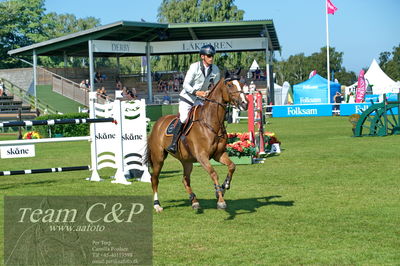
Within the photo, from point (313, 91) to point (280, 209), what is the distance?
176ft

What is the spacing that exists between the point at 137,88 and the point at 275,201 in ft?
154

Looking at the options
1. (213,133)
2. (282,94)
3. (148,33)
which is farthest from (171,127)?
(282,94)

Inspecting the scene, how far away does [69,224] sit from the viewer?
8258 millimetres

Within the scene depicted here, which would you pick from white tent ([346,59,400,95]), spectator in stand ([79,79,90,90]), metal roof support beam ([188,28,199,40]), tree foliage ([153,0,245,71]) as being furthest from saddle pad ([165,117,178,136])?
white tent ([346,59,400,95])

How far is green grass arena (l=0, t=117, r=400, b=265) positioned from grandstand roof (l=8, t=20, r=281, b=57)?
3064cm

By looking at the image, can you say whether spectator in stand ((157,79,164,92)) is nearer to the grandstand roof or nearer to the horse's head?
the grandstand roof

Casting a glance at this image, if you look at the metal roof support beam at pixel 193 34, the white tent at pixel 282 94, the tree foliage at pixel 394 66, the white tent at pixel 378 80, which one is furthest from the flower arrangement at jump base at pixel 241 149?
the tree foliage at pixel 394 66

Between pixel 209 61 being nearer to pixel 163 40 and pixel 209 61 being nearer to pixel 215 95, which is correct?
pixel 215 95

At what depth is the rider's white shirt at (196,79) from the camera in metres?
10.7

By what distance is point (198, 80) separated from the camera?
10.8 m

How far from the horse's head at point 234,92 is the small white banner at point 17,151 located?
5730 mm

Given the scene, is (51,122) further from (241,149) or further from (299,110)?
(299,110)

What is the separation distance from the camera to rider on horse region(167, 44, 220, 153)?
10.6 meters

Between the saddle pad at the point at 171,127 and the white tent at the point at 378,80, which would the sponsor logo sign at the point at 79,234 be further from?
the white tent at the point at 378,80
